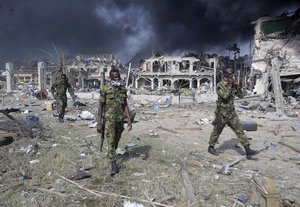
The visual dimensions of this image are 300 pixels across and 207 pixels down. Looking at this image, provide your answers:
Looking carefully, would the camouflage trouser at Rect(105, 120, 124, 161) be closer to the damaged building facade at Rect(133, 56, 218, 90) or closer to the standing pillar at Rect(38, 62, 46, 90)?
the standing pillar at Rect(38, 62, 46, 90)

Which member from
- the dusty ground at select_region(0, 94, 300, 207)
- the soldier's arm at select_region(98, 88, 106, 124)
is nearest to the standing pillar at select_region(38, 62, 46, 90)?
the dusty ground at select_region(0, 94, 300, 207)

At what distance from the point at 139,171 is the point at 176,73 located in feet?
136

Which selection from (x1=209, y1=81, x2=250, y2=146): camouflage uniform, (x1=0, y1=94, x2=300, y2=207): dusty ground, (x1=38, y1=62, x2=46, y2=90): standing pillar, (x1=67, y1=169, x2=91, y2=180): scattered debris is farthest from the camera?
(x1=38, y1=62, x2=46, y2=90): standing pillar

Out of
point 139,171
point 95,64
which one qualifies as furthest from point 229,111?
point 95,64

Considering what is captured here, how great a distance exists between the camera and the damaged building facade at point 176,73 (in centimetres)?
4466

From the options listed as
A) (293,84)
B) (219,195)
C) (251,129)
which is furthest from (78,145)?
(293,84)

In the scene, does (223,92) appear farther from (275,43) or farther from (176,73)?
(176,73)

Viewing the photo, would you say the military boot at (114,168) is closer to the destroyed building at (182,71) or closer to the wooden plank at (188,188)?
the wooden plank at (188,188)

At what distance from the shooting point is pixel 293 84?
17.6 metres

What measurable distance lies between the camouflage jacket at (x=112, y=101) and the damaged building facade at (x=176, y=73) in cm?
3997

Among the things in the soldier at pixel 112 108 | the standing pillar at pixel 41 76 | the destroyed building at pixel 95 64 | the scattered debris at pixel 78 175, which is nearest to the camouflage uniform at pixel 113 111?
the soldier at pixel 112 108

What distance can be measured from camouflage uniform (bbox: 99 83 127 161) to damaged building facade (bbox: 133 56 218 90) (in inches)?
1573

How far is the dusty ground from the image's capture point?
3.34m

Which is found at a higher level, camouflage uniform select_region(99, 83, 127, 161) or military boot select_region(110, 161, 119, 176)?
camouflage uniform select_region(99, 83, 127, 161)
